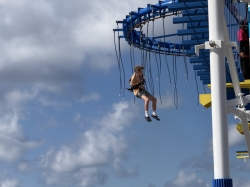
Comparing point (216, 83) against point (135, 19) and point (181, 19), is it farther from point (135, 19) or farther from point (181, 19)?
point (135, 19)

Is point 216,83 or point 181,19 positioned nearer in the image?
point 216,83

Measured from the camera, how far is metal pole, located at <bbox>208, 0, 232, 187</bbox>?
39.9 ft

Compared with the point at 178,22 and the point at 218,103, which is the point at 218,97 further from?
the point at 178,22

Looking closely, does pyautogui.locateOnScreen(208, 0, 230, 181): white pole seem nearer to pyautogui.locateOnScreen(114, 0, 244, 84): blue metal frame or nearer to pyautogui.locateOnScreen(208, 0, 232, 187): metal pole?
pyautogui.locateOnScreen(208, 0, 232, 187): metal pole

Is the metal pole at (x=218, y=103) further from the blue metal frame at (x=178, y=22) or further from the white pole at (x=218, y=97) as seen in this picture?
the blue metal frame at (x=178, y=22)

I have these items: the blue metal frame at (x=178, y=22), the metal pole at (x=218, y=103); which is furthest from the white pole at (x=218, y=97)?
the blue metal frame at (x=178, y=22)

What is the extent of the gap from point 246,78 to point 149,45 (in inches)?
297

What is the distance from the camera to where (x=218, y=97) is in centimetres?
1238

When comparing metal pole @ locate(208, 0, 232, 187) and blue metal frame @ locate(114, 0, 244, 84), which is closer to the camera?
metal pole @ locate(208, 0, 232, 187)

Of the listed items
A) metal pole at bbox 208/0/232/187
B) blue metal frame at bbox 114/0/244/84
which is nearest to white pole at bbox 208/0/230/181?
metal pole at bbox 208/0/232/187

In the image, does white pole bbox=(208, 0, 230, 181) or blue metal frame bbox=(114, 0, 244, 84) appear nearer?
white pole bbox=(208, 0, 230, 181)

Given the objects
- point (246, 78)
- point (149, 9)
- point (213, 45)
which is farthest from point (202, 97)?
point (213, 45)

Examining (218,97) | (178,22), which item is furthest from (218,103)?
(178,22)

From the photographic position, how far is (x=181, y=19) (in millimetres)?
18703
